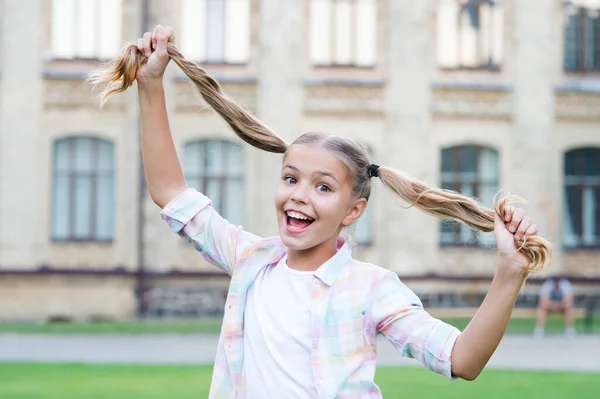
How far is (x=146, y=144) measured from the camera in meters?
3.79

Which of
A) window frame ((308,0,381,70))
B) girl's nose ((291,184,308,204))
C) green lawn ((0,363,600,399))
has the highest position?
window frame ((308,0,381,70))

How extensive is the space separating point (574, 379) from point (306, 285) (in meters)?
10.4

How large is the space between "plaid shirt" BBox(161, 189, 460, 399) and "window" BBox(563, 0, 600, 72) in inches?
949

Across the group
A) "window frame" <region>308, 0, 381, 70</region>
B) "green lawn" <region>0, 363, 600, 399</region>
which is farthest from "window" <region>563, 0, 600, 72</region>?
Answer: "green lawn" <region>0, 363, 600, 399</region>

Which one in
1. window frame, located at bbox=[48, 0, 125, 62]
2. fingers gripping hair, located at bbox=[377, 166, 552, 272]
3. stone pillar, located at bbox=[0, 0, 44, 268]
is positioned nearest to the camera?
fingers gripping hair, located at bbox=[377, 166, 552, 272]

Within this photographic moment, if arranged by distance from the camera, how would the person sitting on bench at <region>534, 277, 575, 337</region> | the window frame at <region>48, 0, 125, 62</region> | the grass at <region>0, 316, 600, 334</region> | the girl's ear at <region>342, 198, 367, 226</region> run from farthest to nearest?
the window frame at <region>48, 0, 125, 62</region>, the grass at <region>0, 316, 600, 334</region>, the person sitting on bench at <region>534, 277, 575, 337</region>, the girl's ear at <region>342, 198, 367, 226</region>

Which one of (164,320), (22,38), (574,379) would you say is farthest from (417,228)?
(574,379)

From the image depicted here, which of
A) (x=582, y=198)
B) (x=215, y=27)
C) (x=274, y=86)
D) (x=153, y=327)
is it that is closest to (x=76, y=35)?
(x=215, y=27)

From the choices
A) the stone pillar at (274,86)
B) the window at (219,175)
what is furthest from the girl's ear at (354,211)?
the window at (219,175)

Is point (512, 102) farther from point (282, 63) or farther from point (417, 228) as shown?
point (282, 63)

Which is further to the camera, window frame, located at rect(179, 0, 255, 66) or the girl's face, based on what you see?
window frame, located at rect(179, 0, 255, 66)

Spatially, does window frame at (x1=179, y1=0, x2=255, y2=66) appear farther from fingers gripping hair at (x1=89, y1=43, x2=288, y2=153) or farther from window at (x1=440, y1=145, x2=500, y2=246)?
fingers gripping hair at (x1=89, y1=43, x2=288, y2=153)

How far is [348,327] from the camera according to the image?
339 centimetres

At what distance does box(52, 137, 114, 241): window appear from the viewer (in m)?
25.5
